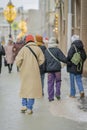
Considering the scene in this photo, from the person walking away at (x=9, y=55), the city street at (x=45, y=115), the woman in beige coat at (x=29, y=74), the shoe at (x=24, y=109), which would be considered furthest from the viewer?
the person walking away at (x=9, y=55)

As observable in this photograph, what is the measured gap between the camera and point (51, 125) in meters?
11.1

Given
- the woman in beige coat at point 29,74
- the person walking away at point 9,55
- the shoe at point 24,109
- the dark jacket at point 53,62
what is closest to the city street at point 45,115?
the shoe at point 24,109

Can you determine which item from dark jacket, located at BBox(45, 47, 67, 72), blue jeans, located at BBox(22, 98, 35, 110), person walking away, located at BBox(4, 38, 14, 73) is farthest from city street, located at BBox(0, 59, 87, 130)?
person walking away, located at BBox(4, 38, 14, 73)

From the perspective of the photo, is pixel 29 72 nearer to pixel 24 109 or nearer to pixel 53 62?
pixel 24 109

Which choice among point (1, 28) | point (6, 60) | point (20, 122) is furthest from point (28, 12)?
point (20, 122)

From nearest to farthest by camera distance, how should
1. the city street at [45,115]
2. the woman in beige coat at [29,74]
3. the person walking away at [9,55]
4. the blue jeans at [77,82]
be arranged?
the city street at [45,115] → the woman in beige coat at [29,74] → the blue jeans at [77,82] → the person walking away at [9,55]

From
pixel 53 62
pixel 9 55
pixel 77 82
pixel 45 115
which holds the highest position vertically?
pixel 53 62

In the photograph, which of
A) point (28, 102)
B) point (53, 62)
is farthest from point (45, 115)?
point (53, 62)

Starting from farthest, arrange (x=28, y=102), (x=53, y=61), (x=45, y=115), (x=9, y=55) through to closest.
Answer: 1. (x=9, y=55)
2. (x=53, y=61)
3. (x=28, y=102)
4. (x=45, y=115)

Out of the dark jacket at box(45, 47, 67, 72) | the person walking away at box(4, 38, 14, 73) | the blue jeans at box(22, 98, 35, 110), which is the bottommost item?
the person walking away at box(4, 38, 14, 73)

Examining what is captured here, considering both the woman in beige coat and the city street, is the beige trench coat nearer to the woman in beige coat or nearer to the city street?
the woman in beige coat

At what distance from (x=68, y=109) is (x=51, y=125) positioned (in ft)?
7.12

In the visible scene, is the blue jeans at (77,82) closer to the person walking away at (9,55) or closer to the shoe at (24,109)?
the shoe at (24,109)

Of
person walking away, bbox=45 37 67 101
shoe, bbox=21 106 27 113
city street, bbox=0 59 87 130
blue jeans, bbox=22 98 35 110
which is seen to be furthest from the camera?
person walking away, bbox=45 37 67 101
